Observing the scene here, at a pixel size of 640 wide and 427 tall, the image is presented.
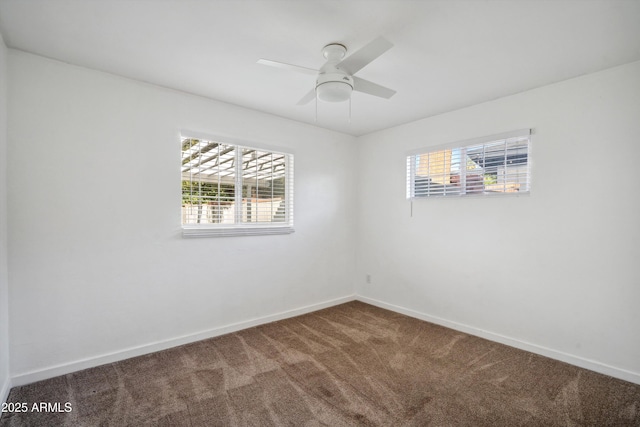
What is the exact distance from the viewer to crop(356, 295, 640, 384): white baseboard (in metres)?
2.52

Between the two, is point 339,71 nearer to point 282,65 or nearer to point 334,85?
point 334,85

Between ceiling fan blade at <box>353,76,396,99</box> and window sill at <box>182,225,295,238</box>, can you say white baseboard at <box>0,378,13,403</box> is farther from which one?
ceiling fan blade at <box>353,76,396,99</box>

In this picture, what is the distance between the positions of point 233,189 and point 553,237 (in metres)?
3.25

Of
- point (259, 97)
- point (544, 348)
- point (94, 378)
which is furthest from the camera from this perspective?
point (259, 97)

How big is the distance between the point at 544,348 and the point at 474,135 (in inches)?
87.4

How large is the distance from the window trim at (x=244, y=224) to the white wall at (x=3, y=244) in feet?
4.06

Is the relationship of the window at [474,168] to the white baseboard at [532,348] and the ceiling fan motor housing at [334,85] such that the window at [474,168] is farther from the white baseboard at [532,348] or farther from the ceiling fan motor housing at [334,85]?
the ceiling fan motor housing at [334,85]

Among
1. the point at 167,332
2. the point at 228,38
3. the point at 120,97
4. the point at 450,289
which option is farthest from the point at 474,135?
the point at 167,332

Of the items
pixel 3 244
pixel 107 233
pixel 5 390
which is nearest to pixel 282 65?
pixel 107 233

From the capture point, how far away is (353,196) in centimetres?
474

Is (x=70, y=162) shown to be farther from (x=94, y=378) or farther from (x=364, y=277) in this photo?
(x=364, y=277)

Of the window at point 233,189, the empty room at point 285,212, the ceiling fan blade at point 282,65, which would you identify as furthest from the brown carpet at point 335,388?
the ceiling fan blade at point 282,65

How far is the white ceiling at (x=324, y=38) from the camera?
187 cm

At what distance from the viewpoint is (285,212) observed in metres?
4.00
